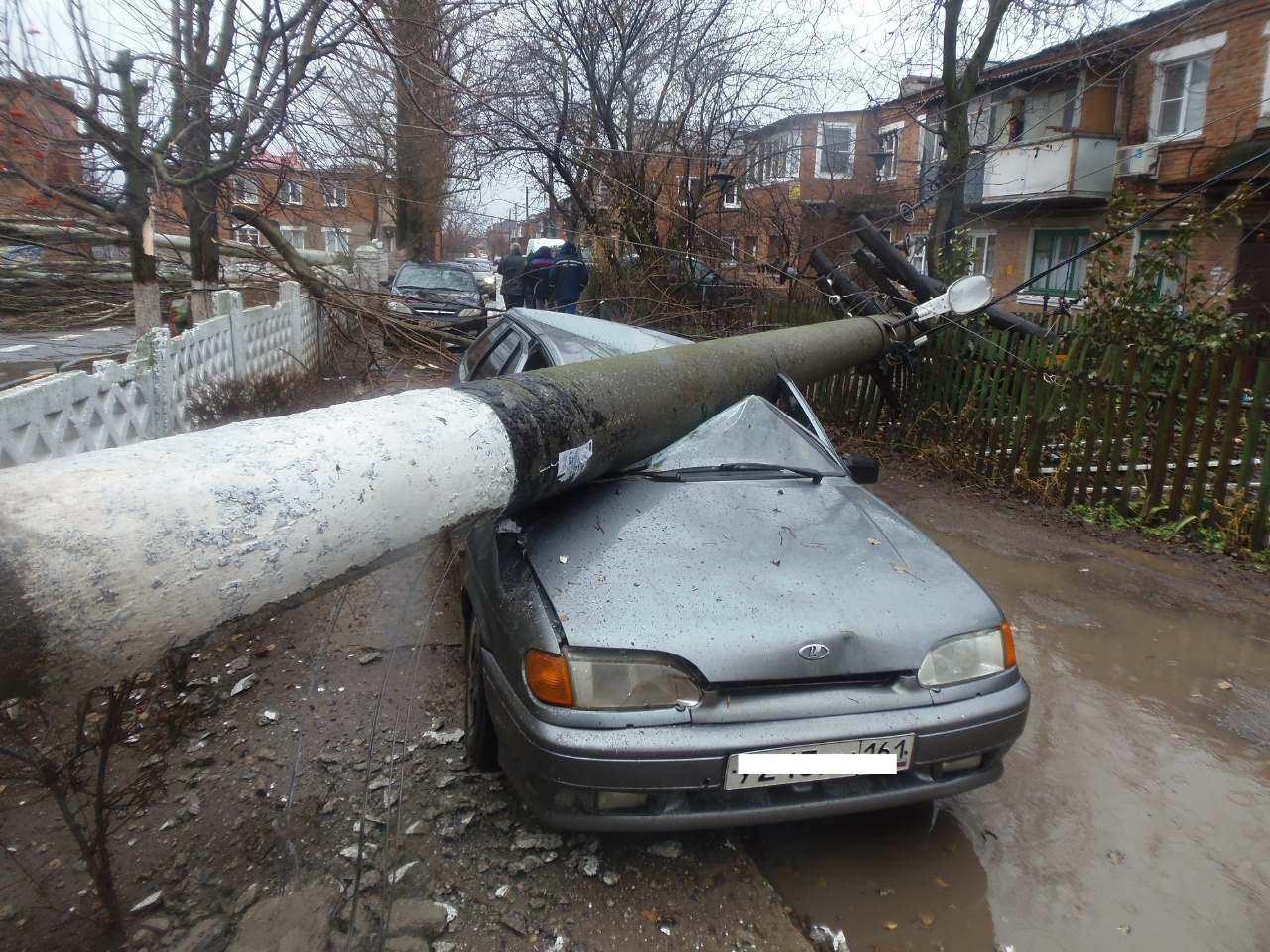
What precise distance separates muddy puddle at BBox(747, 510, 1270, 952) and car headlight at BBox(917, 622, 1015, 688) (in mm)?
635

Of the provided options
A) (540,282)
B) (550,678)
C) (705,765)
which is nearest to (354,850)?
(550,678)

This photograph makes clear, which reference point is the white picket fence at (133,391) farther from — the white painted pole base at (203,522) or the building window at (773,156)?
the building window at (773,156)

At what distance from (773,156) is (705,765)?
12254 millimetres

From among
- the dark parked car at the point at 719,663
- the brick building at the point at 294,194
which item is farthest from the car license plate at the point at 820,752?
the brick building at the point at 294,194

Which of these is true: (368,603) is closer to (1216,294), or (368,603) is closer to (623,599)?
(623,599)

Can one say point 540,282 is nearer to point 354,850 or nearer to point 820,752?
point 354,850

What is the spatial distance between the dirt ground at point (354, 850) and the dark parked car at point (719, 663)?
0.99 ft

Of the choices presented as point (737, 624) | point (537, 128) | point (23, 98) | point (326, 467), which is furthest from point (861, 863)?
point (537, 128)

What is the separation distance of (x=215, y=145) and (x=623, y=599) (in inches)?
224

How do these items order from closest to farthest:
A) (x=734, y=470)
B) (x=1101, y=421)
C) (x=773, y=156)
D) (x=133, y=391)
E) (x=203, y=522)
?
1. (x=203, y=522)
2. (x=734, y=470)
3. (x=133, y=391)
4. (x=1101, y=421)
5. (x=773, y=156)

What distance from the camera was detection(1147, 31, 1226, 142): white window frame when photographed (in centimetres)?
1569

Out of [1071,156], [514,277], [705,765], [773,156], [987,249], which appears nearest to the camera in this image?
[705,765]

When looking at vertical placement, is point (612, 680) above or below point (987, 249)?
below

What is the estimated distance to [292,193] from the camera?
7.41 meters
